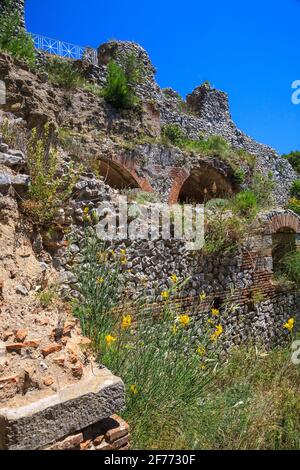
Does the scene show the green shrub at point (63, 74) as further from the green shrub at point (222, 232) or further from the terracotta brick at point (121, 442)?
the terracotta brick at point (121, 442)

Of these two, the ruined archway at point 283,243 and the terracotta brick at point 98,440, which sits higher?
the ruined archway at point 283,243

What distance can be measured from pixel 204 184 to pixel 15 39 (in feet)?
22.7

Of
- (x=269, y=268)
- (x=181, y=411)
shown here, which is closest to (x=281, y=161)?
(x=269, y=268)

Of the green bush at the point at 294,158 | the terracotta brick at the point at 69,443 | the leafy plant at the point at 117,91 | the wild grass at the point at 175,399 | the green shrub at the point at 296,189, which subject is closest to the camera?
the terracotta brick at the point at 69,443

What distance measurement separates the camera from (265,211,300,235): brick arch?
7469mm

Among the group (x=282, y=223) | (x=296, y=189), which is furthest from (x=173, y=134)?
(x=296, y=189)

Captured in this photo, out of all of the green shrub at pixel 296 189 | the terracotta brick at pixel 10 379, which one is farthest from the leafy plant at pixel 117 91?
the terracotta brick at pixel 10 379

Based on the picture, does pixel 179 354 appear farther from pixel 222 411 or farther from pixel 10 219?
pixel 10 219

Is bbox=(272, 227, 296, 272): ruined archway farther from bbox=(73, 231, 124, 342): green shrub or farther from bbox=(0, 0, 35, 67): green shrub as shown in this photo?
bbox=(0, 0, 35, 67): green shrub

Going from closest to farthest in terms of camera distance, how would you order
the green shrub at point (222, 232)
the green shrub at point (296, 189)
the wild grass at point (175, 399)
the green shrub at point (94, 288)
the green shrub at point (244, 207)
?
1. the wild grass at point (175, 399)
2. the green shrub at point (94, 288)
3. the green shrub at point (222, 232)
4. the green shrub at point (244, 207)
5. the green shrub at point (296, 189)

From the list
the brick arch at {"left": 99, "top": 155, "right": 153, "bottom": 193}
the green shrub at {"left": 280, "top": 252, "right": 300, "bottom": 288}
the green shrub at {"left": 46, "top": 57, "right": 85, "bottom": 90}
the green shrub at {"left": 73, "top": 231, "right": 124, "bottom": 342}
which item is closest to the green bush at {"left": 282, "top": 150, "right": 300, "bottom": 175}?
the brick arch at {"left": 99, "top": 155, "right": 153, "bottom": 193}

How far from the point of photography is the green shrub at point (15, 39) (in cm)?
841

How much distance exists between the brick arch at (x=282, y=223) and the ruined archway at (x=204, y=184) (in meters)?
3.90

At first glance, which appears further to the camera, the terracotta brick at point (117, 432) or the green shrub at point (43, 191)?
the green shrub at point (43, 191)
